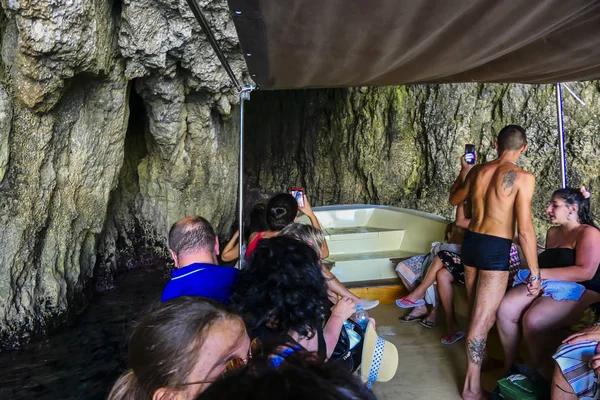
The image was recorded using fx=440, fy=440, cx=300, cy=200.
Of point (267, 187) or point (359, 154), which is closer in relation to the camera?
point (359, 154)

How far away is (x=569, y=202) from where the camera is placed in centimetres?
252

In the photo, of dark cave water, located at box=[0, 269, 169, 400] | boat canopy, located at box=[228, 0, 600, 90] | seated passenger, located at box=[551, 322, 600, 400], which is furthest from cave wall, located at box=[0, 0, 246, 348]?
seated passenger, located at box=[551, 322, 600, 400]

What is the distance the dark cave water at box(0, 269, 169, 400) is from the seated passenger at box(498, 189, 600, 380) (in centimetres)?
335

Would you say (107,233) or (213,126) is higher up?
(213,126)

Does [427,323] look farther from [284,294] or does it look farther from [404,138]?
[404,138]

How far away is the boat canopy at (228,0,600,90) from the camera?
5.17 ft

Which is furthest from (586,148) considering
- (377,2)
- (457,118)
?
(377,2)

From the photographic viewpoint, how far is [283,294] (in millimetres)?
1535

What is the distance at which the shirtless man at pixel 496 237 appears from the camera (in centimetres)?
245

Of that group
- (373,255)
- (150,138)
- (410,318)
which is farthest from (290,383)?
(150,138)

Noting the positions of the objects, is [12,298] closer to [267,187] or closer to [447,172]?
[447,172]

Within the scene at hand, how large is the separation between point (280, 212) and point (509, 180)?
1321 millimetres

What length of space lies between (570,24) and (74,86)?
15.9ft

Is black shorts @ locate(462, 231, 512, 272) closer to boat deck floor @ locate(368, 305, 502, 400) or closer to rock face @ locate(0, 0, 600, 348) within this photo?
boat deck floor @ locate(368, 305, 502, 400)
